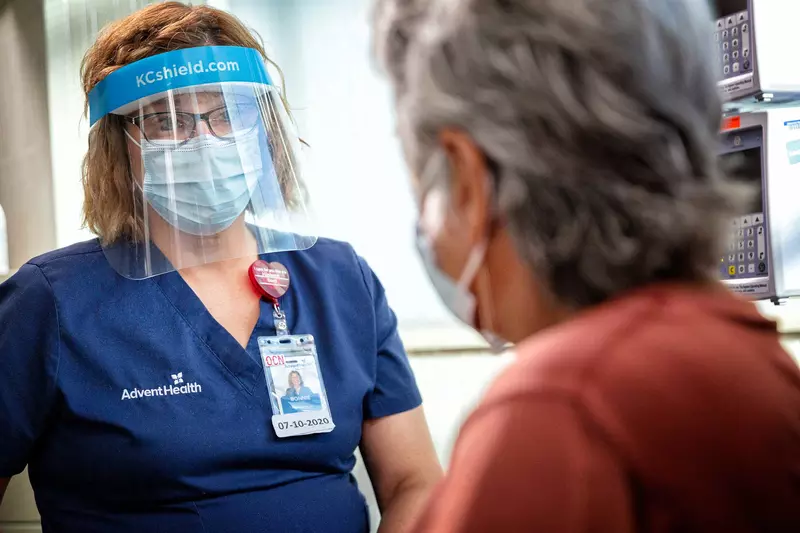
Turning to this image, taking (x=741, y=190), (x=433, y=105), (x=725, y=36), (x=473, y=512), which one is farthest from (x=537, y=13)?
(x=725, y=36)

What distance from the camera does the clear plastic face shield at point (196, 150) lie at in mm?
1372

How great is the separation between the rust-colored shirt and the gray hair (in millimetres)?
83

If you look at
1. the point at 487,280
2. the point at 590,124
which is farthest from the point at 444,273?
the point at 590,124

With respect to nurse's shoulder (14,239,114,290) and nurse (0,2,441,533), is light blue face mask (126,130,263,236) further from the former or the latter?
nurse's shoulder (14,239,114,290)

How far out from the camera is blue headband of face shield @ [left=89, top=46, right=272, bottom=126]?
1360mm

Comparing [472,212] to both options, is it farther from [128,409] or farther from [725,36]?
[725,36]

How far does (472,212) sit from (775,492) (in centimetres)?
28

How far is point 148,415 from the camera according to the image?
4.41ft

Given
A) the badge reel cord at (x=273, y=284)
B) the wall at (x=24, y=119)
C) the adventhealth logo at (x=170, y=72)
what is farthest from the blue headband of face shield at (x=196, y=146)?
the wall at (x=24, y=119)

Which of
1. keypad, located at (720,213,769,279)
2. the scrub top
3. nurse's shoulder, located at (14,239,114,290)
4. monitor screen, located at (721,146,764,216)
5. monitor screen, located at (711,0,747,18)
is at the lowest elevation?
the scrub top

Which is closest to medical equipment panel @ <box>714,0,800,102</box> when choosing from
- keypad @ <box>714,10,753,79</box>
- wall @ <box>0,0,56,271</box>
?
keypad @ <box>714,10,753,79</box>

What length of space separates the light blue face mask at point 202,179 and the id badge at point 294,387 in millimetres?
224

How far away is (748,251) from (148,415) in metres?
1.02

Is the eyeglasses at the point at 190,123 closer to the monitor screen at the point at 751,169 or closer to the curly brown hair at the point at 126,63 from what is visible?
the curly brown hair at the point at 126,63
